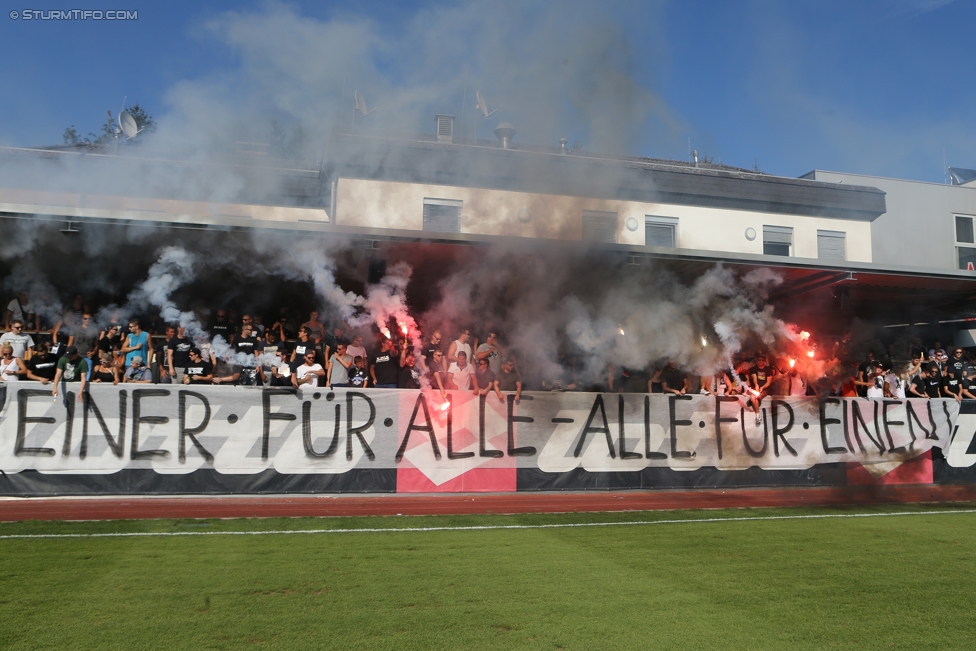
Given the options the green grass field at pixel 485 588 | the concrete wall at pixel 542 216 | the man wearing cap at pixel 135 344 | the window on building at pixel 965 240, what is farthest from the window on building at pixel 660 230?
the man wearing cap at pixel 135 344

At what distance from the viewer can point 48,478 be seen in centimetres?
947

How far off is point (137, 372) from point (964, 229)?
23432 mm

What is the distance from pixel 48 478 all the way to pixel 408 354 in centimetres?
529

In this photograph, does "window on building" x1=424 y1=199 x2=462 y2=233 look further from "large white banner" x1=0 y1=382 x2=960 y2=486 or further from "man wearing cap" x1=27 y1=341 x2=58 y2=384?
"man wearing cap" x1=27 y1=341 x2=58 y2=384

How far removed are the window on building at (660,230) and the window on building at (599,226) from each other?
15.5 feet

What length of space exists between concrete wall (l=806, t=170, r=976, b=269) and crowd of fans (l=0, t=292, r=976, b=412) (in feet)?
31.0

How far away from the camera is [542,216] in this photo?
1172cm

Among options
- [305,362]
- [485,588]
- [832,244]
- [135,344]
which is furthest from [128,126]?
[832,244]

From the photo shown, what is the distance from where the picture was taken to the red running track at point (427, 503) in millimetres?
8766

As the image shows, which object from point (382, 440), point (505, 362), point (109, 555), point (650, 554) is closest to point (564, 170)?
point (505, 362)

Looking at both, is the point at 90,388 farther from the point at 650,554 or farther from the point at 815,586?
the point at 815,586

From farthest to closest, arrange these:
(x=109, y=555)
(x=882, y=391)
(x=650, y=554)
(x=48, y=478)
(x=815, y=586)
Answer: (x=882, y=391)
(x=48, y=478)
(x=650, y=554)
(x=109, y=555)
(x=815, y=586)

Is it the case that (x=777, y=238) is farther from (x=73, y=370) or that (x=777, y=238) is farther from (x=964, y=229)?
(x=73, y=370)

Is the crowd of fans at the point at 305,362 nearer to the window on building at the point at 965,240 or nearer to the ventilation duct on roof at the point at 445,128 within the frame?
the ventilation duct on roof at the point at 445,128
